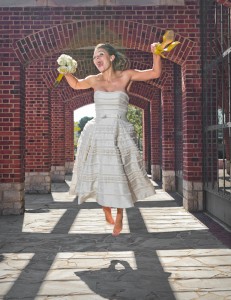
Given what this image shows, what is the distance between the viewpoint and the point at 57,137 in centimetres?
1345

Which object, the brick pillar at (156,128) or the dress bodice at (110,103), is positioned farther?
the brick pillar at (156,128)

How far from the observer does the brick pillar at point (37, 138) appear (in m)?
9.85

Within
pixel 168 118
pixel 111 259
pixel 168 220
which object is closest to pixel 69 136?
pixel 168 118

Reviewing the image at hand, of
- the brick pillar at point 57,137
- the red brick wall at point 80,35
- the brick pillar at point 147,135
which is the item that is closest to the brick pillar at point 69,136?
the brick pillar at point 147,135

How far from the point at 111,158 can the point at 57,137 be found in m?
9.82

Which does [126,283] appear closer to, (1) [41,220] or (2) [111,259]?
(2) [111,259]

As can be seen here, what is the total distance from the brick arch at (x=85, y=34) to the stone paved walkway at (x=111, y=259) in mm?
2735

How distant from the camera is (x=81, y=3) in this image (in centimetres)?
686

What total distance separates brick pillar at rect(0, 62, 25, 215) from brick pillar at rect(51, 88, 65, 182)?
6.77 m

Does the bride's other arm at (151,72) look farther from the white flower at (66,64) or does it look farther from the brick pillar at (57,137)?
the brick pillar at (57,137)

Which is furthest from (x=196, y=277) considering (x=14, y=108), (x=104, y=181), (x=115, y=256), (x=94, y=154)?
(x=14, y=108)

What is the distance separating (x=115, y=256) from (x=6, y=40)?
444cm

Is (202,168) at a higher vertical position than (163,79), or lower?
lower

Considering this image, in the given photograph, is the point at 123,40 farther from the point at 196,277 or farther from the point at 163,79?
the point at 196,277
